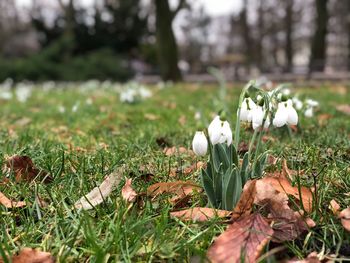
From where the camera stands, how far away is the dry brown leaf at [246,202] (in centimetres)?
172

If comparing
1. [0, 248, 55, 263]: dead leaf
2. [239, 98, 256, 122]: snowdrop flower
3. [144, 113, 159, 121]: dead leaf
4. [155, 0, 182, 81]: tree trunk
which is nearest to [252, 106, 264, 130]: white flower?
[239, 98, 256, 122]: snowdrop flower

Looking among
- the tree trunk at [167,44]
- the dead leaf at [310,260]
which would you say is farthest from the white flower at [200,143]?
the tree trunk at [167,44]

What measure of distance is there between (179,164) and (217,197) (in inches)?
26.0

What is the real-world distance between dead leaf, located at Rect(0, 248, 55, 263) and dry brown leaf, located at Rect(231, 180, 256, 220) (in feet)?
2.24

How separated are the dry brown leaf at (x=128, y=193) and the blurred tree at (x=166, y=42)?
52.5 feet

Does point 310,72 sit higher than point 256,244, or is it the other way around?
point 256,244

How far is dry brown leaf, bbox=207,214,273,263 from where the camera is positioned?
1.50m

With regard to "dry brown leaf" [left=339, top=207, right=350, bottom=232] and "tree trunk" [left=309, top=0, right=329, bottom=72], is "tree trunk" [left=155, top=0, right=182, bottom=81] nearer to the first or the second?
"tree trunk" [left=309, top=0, right=329, bottom=72]

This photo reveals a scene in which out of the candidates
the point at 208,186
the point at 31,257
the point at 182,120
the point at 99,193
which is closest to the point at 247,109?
the point at 208,186

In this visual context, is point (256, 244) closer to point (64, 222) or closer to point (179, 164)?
point (64, 222)

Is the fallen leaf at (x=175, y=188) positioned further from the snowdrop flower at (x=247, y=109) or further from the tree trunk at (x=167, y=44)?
the tree trunk at (x=167, y=44)

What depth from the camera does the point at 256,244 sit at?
155 centimetres

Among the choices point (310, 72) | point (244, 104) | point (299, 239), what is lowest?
point (310, 72)

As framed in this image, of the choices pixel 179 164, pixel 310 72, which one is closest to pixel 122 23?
pixel 310 72
